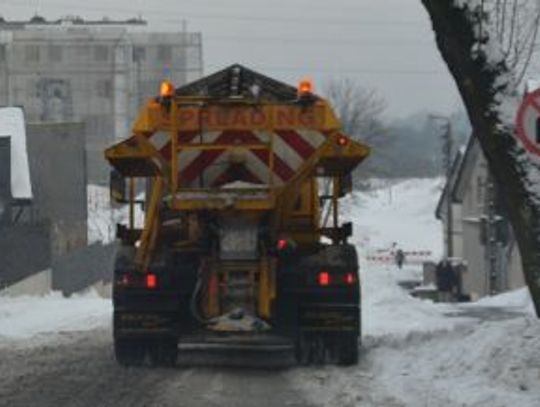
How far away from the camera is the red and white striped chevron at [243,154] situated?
39.1 feet

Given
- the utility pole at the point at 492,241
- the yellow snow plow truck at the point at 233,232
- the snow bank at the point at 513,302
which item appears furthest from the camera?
the utility pole at the point at 492,241

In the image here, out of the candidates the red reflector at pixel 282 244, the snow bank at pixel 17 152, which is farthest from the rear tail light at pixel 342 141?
the snow bank at pixel 17 152

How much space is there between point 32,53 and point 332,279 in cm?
10416

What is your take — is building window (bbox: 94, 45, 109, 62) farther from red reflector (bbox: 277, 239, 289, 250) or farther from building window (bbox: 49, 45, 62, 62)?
red reflector (bbox: 277, 239, 289, 250)

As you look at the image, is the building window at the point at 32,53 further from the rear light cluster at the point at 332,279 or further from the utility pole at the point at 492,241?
the rear light cluster at the point at 332,279

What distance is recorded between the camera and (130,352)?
12.3 m

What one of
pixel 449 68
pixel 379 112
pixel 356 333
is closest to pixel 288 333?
pixel 356 333

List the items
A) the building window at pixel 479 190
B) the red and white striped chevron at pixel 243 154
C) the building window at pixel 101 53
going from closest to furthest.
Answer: the red and white striped chevron at pixel 243 154 < the building window at pixel 479 190 < the building window at pixel 101 53

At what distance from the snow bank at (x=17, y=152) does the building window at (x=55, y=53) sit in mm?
66916

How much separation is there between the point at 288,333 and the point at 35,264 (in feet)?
66.3

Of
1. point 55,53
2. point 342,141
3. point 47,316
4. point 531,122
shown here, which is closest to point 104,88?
point 55,53

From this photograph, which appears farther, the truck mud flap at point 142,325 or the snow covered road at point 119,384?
the truck mud flap at point 142,325

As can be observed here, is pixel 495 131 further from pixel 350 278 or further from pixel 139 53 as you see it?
pixel 139 53

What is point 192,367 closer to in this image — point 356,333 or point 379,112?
point 356,333
